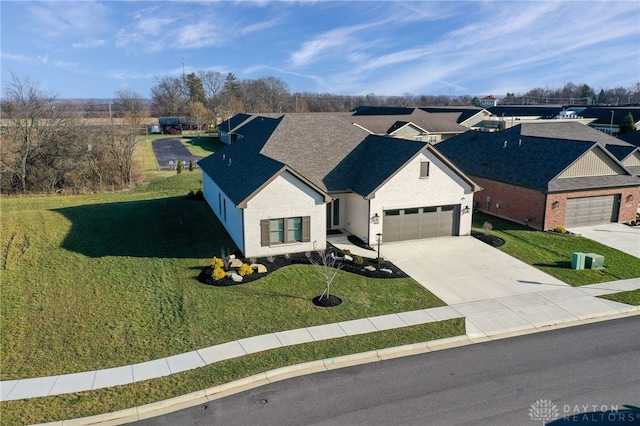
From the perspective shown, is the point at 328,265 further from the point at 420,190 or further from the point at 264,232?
the point at 420,190

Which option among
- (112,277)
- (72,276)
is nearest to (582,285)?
(112,277)

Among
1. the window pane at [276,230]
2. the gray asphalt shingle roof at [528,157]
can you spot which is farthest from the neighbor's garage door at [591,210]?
the window pane at [276,230]

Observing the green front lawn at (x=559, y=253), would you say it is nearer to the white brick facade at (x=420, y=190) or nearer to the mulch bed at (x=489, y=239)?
the mulch bed at (x=489, y=239)

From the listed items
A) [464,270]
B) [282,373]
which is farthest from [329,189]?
[282,373]

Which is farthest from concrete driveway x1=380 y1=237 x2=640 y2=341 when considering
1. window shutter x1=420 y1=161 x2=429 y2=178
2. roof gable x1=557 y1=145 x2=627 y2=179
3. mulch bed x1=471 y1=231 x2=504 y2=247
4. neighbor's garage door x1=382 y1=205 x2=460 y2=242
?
roof gable x1=557 y1=145 x2=627 y2=179

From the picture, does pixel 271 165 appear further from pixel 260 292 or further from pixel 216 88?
pixel 216 88

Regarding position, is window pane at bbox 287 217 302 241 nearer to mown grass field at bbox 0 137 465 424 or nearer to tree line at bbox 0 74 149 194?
mown grass field at bbox 0 137 465 424
